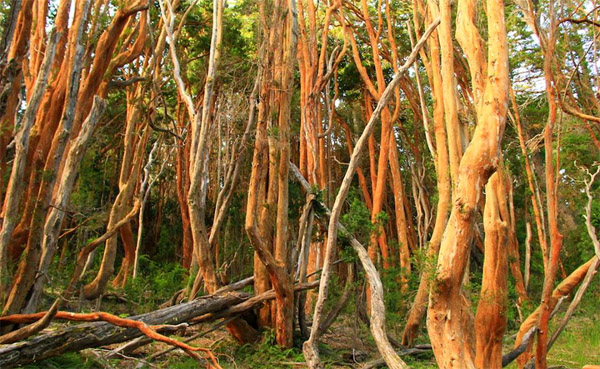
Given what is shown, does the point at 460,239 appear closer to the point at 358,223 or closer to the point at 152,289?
the point at 358,223

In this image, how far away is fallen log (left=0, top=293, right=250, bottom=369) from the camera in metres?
4.61

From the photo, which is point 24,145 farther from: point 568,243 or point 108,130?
point 568,243

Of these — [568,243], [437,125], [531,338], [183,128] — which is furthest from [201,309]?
[568,243]

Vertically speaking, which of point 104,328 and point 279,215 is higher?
point 279,215

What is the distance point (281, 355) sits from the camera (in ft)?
22.4

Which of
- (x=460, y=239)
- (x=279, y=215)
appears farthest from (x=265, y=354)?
(x=460, y=239)

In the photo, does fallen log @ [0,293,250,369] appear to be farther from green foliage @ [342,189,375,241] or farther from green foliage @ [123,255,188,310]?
green foliage @ [123,255,188,310]

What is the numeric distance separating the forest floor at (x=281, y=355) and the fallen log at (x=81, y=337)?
8.3 inches

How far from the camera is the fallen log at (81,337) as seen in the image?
461 centimetres

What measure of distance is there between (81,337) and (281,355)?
266cm

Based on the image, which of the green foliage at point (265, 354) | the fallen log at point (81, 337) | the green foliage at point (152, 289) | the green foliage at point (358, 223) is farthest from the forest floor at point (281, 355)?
the green foliage at point (152, 289)

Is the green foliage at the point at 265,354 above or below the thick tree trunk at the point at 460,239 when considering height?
below

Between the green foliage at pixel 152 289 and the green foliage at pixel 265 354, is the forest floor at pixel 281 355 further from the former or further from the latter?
the green foliage at pixel 152 289

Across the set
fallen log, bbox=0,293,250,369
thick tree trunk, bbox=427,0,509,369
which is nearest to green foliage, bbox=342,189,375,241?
fallen log, bbox=0,293,250,369
